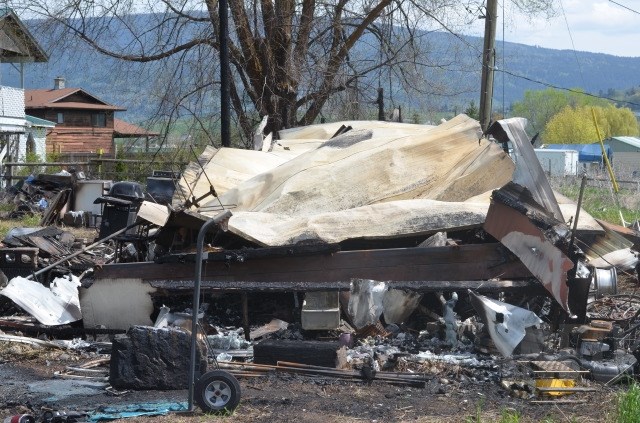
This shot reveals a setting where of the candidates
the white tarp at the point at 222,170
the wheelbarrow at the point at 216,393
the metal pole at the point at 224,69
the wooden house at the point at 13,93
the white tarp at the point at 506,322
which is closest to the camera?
the wheelbarrow at the point at 216,393

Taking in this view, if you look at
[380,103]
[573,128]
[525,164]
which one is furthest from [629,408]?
[573,128]

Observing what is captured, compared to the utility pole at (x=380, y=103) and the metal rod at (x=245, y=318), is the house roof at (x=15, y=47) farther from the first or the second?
the metal rod at (x=245, y=318)

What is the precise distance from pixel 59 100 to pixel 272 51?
36.8 metres

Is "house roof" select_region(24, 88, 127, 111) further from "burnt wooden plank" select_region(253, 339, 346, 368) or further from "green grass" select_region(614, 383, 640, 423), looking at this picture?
"green grass" select_region(614, 383, 640, 423)

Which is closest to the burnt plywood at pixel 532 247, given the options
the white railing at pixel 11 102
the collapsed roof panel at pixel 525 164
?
the collapsed roof panel at pixel 525 164

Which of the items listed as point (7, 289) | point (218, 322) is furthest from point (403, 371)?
point (7, 289)

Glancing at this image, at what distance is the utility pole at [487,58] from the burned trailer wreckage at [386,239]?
24.4ft

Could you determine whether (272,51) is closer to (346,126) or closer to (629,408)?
(346,126)

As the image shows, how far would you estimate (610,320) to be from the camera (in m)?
9.08

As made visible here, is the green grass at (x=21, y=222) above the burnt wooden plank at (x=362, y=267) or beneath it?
beneath

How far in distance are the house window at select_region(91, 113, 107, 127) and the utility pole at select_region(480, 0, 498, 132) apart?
44341 mm

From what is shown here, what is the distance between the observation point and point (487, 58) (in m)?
18.0

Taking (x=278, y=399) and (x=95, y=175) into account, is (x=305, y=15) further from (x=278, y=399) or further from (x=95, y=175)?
(x=278, y=399)

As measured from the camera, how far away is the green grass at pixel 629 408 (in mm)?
5480
